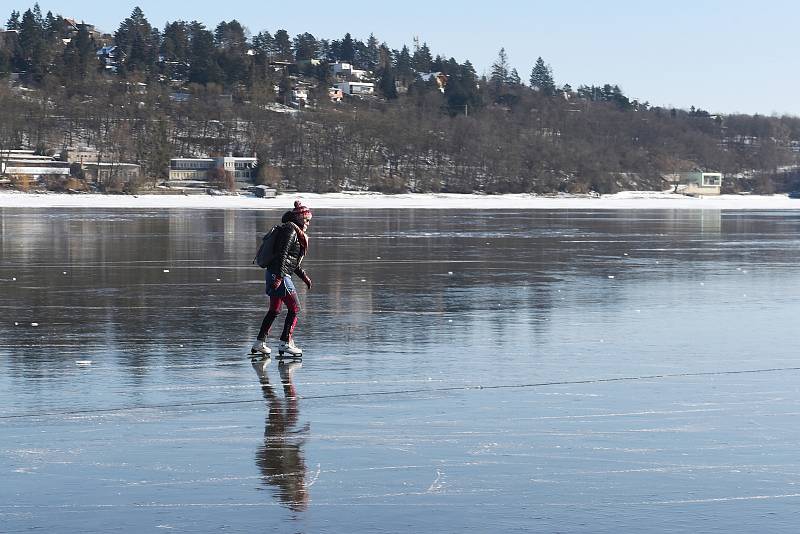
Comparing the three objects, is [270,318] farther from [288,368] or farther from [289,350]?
[288,368]

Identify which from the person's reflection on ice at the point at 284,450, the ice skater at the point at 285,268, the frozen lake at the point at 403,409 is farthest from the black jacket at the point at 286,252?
the person's reflection on ice at the point at 284,450

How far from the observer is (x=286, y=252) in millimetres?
12555

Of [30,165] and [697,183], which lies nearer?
[30,165]

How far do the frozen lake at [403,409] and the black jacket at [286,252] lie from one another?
35.2 inches

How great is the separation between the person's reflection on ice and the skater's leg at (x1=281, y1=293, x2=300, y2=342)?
1500 mm

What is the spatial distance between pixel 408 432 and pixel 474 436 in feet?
1.50

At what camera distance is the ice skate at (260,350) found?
1241 centimetres

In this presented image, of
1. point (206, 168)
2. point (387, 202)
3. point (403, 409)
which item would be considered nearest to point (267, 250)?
point (403, 409)

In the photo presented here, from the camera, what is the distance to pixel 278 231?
12648 mm

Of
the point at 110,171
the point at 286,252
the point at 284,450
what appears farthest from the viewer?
the point at 110,171

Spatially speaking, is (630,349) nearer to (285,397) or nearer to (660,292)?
A: (285,397)

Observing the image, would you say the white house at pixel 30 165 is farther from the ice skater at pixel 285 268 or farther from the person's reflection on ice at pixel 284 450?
the person's reflection on ice at pixel 284 450

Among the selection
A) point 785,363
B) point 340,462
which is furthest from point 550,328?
point 340,462

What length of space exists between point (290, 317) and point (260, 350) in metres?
0.43
